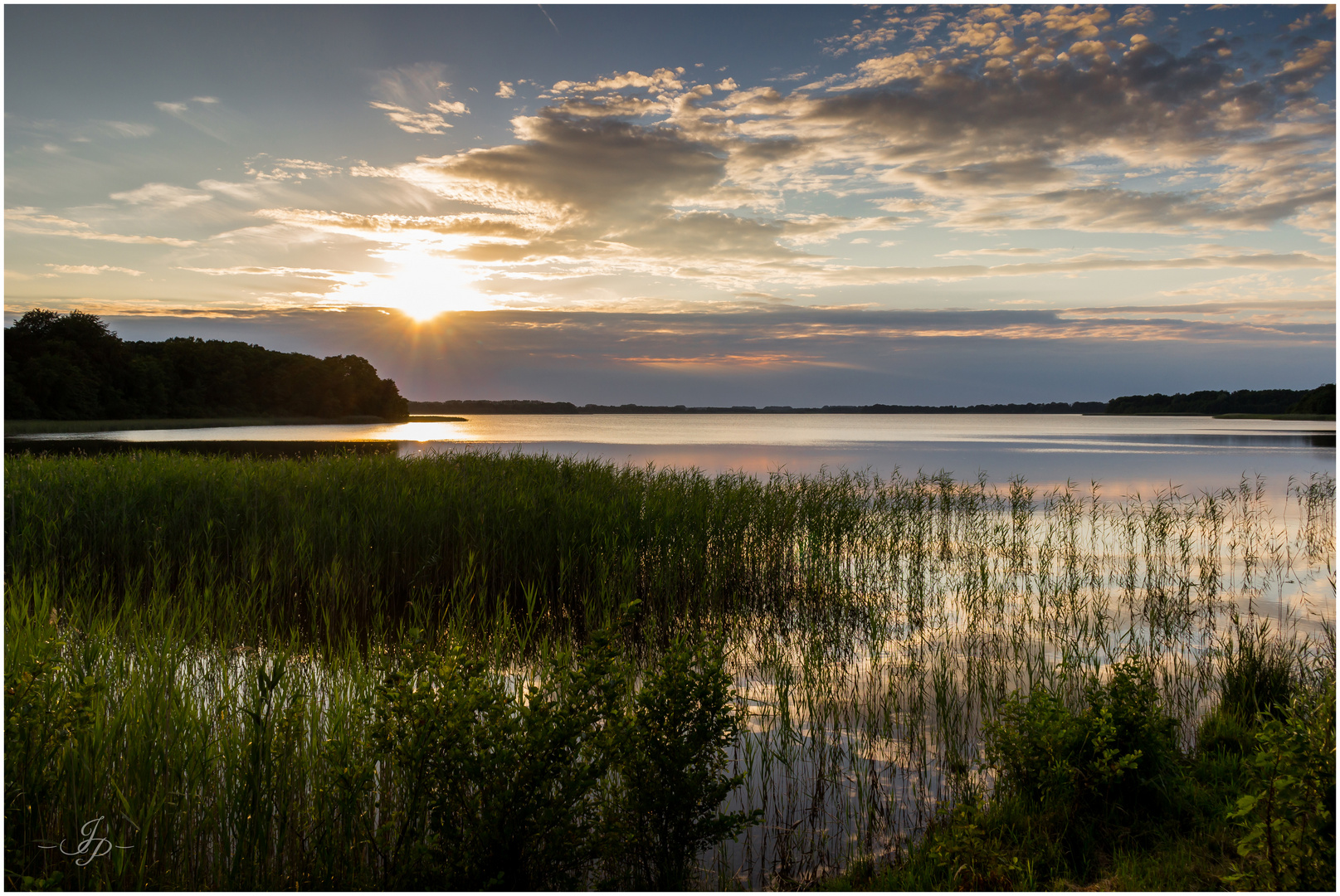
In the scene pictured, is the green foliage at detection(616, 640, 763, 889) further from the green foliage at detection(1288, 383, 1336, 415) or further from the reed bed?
the green foliage at detection(1288, 383, 1336, 415)

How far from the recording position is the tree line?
6938 cm

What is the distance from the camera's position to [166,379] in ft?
288

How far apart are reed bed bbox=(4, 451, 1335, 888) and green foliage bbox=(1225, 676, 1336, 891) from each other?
2.04 metres

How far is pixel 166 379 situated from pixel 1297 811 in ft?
356

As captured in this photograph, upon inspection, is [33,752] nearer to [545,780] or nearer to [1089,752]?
[545,780]

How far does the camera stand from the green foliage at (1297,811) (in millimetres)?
3545

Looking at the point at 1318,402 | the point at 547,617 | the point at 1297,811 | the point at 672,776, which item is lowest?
the point at 547,617

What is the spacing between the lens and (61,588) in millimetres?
10836

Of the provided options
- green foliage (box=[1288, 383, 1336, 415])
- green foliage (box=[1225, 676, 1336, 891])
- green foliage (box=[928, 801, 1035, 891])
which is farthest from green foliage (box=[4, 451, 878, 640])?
green foliage (box=[1288, 383, 1336, 415])


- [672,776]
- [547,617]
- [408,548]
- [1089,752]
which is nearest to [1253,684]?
[1089,752]

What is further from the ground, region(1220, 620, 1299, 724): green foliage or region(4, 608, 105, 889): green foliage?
region(4, 608, 105, 889): green foliage

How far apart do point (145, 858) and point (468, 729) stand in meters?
2.30

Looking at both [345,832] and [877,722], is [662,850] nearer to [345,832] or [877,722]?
[345,832]

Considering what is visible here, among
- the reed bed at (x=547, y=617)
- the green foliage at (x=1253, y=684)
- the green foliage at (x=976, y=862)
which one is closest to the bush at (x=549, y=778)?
the reed bed at (x=547, y=617)
